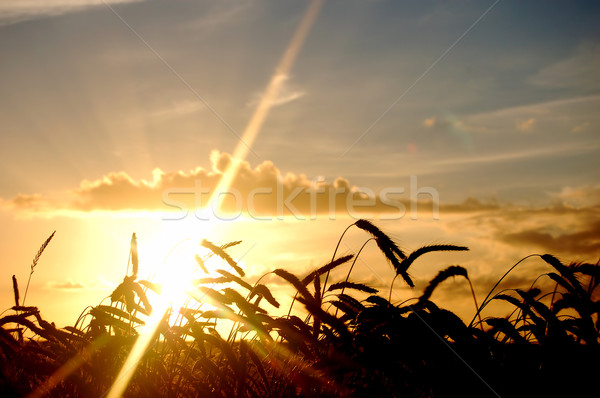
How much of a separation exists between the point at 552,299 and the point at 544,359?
Answer: 5.53 feet

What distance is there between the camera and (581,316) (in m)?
5.21

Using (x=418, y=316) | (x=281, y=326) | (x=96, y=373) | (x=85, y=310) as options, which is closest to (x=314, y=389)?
(x=281, y=326)

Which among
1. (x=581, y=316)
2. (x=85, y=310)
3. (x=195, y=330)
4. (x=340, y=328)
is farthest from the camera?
(x=85, y=310)

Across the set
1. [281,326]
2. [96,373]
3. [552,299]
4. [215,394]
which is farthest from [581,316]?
[96,373]

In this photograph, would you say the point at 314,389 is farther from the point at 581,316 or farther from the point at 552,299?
the point at 552,299

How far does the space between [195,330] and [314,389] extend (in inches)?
42.9

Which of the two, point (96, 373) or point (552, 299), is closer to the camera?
point (96, 373)

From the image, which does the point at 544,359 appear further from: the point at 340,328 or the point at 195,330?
the point at 195,330

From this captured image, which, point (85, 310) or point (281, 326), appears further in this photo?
point (85, 310)

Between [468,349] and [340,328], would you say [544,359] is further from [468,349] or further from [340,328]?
[340,328]

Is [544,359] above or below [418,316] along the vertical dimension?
below

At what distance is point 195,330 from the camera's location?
4.86 m

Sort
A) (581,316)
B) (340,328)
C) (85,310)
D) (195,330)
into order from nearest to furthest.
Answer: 1. (340,328)
2. (195,330)
3. (581,316)
4. (85,310)

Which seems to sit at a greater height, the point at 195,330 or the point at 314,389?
the point at 195,330
